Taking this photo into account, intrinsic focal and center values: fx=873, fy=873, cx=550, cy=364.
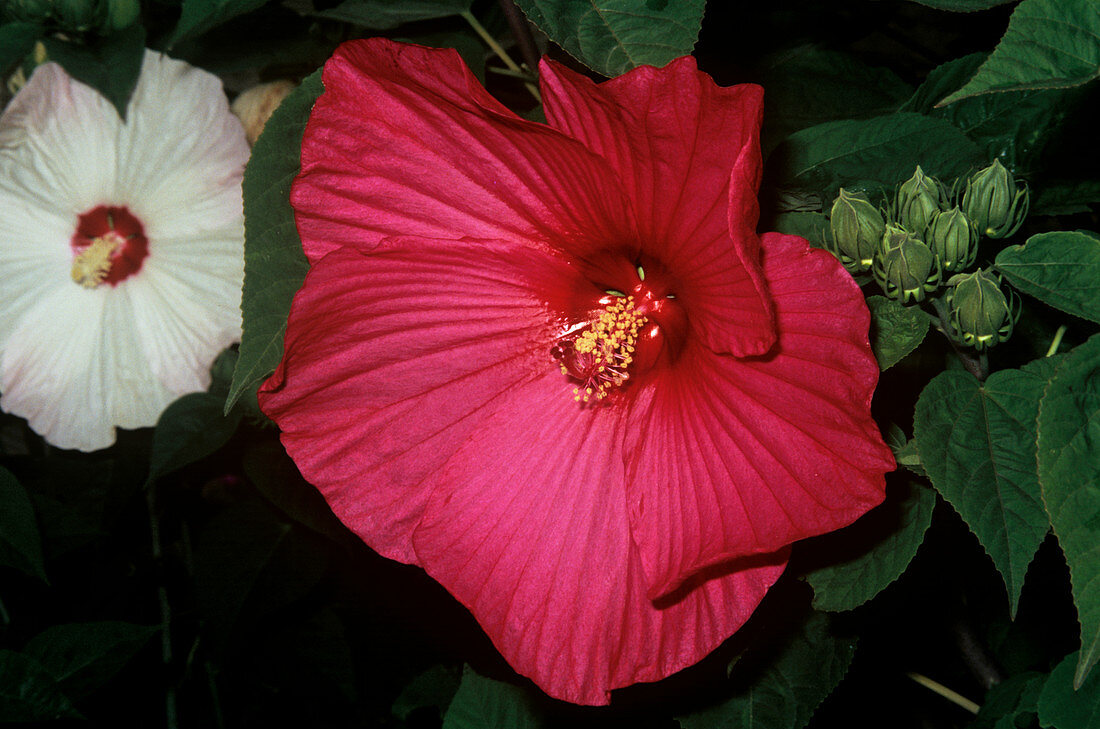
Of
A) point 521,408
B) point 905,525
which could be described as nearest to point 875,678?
point 905,525

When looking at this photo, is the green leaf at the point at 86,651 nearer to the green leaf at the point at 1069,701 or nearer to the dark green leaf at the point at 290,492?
the dark green leaf at the point at 290,492

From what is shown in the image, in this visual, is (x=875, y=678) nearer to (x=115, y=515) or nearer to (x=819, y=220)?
(x=819, y=220)

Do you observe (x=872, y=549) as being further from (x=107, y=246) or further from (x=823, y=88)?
(x=107, y=246)

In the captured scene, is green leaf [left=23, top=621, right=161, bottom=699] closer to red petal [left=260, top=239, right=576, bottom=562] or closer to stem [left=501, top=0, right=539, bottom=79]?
red petal [left=260, top=239, right=576, bottom=562]

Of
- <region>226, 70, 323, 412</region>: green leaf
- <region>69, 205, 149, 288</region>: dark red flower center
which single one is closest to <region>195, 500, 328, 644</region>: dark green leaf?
<region>69, 205, 149, 288</region>: dark red flower center

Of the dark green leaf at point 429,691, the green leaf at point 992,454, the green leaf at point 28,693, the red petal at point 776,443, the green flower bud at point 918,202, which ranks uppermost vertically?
the green flower bud at point 918,202

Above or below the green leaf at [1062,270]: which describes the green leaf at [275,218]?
above

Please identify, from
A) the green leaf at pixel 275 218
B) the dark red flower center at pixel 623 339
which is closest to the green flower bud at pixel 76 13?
the green leaf at pixel 275 218
